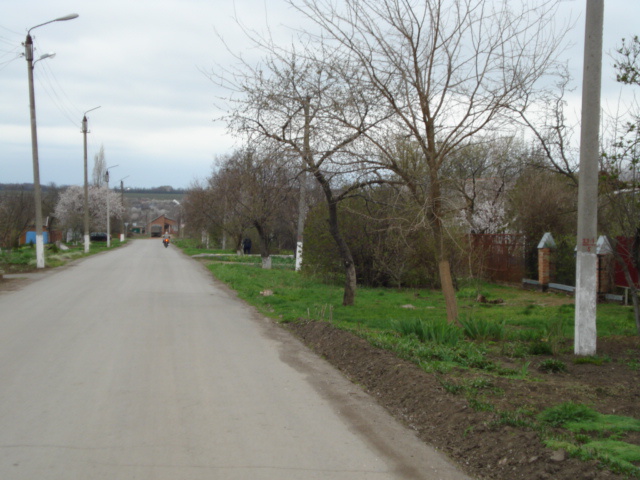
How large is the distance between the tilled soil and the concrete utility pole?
1.81 feet

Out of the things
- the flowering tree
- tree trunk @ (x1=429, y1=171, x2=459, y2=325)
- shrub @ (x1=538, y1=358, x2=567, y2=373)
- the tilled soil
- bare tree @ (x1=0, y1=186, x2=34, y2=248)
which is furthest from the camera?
the flowering tree

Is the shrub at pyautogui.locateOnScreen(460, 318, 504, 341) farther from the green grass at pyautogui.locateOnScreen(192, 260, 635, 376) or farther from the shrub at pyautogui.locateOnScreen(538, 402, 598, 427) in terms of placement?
the shrub at pyautogui.locateOnScreen(538, 402, 598, 427)

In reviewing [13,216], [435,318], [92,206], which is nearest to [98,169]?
[92,206]

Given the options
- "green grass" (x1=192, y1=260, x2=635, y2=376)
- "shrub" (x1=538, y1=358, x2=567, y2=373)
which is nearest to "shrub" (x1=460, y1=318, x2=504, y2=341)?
"green grass" (x1=192, y1=260, x2=635, y2=376)

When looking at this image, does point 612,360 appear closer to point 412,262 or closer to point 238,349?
point 238,349

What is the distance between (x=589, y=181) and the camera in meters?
8.06

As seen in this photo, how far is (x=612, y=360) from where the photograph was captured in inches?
312

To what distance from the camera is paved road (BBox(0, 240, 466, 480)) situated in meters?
4.59

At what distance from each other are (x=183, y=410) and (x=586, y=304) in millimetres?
5402

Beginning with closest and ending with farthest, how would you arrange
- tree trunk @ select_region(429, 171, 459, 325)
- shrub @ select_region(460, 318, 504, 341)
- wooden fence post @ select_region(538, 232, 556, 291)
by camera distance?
1. shrub @ select_region(460, 318, 504, 341)
2. tree trunk @ select_region(429, 171, 459, 325)
3. wooden fence post @ select_region(538, 232, 556, 291)

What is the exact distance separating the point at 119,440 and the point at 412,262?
59.9 feet

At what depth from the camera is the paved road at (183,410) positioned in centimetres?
459

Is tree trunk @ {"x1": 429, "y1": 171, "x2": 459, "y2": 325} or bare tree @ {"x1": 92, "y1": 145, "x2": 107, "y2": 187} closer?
tree trunk @ {"x1": 429, "y1": 171, "x2": 459, "y2": 325}

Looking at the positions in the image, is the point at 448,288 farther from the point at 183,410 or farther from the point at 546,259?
the point at 546,259
